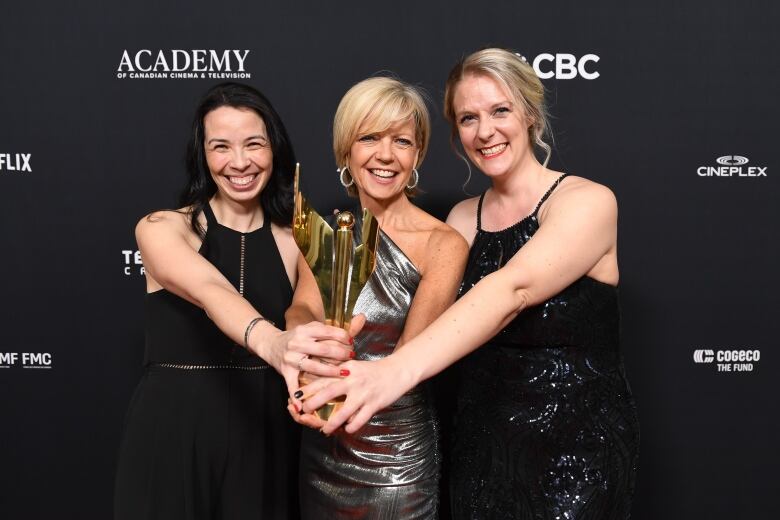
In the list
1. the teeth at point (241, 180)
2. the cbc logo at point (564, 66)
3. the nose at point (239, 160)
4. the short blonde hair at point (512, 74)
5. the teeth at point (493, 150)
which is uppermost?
the cbc logo at point (564, 66)

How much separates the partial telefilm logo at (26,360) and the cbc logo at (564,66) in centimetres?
175

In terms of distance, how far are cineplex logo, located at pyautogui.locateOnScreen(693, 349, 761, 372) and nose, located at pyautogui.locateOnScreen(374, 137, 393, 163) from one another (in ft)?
4.34

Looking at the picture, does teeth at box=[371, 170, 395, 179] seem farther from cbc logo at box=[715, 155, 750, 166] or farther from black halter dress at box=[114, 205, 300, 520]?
cbc logo at box=[715, 155, 750, 166]

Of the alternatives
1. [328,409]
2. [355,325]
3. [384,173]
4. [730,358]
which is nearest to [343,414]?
[328,409]

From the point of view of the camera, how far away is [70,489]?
8.38ft

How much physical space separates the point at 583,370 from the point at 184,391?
0.87 m

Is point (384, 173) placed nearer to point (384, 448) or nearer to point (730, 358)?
point (384, 448)

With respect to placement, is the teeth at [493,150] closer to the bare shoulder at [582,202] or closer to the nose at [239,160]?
the bare shoulder at [582,202]

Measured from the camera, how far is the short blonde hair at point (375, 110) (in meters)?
1.64

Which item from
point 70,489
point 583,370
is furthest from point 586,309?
point 70,489

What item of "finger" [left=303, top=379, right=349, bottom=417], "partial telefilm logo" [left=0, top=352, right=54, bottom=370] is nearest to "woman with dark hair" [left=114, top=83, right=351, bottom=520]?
"finger" [left=303, top=379, right=349, bottom=417]

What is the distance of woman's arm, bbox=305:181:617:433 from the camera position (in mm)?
1248

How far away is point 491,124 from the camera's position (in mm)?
1633

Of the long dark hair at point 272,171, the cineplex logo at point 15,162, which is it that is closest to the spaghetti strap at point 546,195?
the long dark hair at point 272,171
